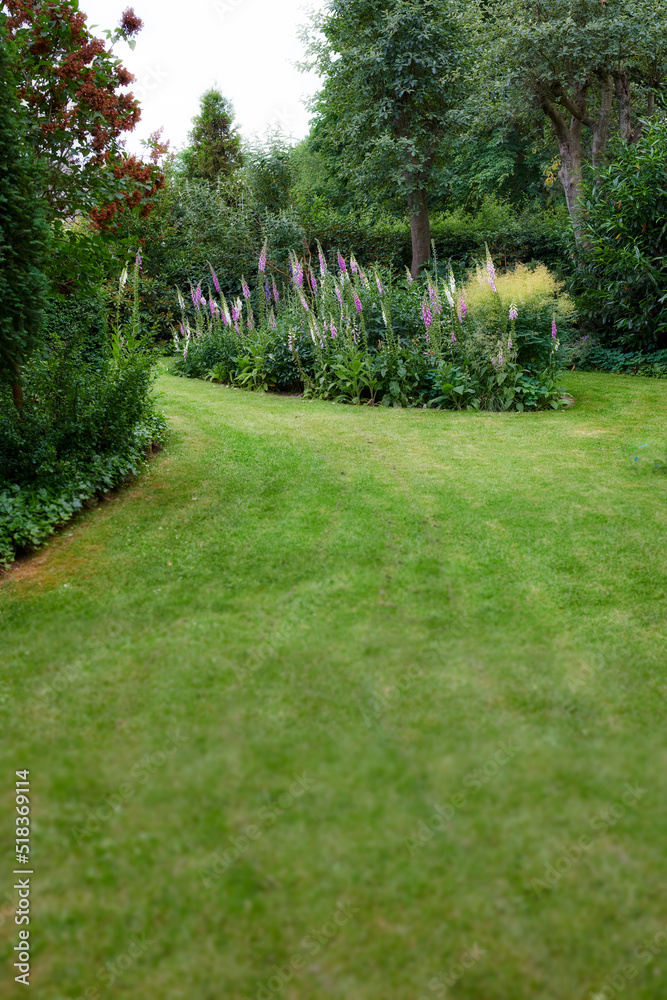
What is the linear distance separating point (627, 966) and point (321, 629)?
6.43 feet

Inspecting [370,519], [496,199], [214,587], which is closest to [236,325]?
[370,519]

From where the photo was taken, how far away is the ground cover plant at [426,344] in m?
8.49

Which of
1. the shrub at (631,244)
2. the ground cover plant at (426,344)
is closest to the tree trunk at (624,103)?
the shrub at (631,244)

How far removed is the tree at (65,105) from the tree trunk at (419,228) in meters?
10.1

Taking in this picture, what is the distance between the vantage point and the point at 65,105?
5.83m

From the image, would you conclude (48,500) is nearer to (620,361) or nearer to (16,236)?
(16,236)

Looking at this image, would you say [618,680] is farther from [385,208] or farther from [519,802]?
[385,208]

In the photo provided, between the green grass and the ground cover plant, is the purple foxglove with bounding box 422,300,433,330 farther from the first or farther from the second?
the green grass

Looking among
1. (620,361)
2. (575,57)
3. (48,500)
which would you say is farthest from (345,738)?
(575,57)

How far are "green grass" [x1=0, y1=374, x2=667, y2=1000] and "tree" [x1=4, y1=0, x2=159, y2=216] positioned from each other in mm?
2675

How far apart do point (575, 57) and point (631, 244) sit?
11.4ft

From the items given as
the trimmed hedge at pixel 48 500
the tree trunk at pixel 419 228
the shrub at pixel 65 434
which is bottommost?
the trimmed hedge at pixel 48 500

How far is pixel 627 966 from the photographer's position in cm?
190

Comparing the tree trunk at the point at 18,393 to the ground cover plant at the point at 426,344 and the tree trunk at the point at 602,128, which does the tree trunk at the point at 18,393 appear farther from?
the tree trunk at the point at 602,128
